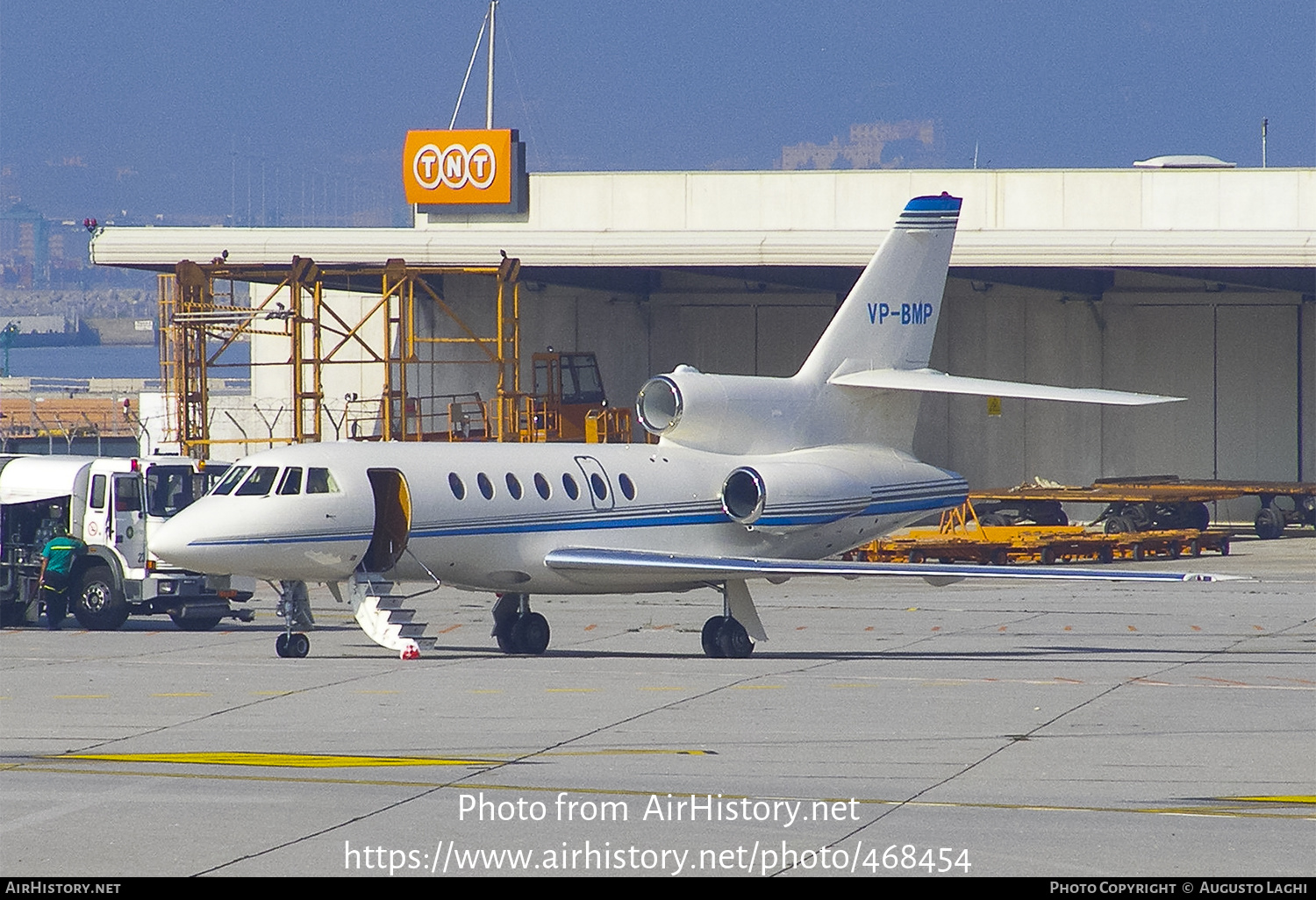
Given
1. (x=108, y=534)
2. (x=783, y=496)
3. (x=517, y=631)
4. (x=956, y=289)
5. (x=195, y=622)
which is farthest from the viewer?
(x=956, y=289)

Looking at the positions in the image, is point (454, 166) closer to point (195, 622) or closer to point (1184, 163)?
point (1184, 163)

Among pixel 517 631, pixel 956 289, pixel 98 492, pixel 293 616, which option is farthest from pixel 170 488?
pixel 956 289

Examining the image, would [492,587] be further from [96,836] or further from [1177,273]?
[1177,273]

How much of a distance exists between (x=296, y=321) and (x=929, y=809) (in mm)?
34751

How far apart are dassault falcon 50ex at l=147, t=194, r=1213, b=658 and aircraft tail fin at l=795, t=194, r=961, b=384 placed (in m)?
0.03

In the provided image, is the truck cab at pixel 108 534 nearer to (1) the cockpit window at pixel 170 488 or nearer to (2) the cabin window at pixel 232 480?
(1) the cockpit window at pixel 170 488

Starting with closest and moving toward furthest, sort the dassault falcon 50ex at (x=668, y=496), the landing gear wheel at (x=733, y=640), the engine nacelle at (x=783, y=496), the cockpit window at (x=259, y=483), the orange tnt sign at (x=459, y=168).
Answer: the cockpit window at (x=259, y=483) → the dassault falcon 50ex at (x=668, y=496) → the landing gear wheel at (x=733, y=640) → the engine nacelle at (x=783, y=496) → the orange tnt sign at (x=459, y=168)

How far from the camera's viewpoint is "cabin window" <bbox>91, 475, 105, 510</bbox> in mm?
27992

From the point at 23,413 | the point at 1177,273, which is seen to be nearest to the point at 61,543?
the point at 1177,273

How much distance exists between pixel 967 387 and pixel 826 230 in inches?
1030

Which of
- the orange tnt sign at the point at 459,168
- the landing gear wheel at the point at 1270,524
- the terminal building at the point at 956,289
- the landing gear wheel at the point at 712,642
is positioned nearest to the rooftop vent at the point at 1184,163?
the terminal building at the point at 956,289

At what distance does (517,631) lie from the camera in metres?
24.2

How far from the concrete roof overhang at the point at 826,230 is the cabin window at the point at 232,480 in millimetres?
25985

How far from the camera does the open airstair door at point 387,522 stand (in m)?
22.7
